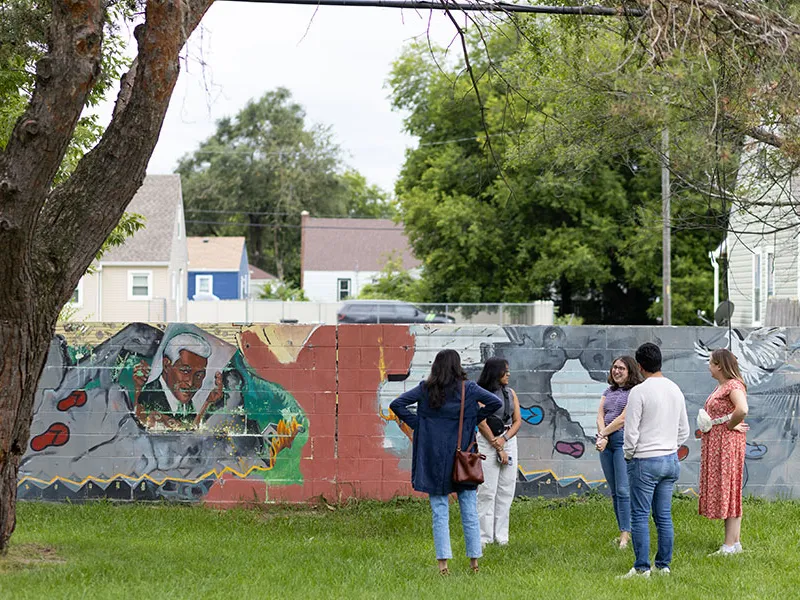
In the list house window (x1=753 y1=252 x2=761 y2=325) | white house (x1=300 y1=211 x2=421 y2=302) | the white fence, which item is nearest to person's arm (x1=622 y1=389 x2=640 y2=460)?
house window (x1=753 y1=252 x2=761 y2=325)

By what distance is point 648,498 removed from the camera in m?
7.18

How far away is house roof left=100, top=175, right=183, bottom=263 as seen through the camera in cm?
3931

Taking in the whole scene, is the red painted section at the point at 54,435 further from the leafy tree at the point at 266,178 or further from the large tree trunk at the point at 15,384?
the leafy tree at the point at 266,178

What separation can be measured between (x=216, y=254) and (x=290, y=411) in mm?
48226

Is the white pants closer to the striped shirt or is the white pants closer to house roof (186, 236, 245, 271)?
the striped shirt

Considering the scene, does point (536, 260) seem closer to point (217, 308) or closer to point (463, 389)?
point (217, 308)

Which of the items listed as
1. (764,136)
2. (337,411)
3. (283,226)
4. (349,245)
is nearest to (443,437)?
(337,411)

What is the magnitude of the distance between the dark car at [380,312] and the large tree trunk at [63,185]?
28157 millimetres

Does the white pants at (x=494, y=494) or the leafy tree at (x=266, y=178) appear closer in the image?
the white pants at (x=494, y=494)

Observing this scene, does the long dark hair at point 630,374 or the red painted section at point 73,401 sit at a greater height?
the long dark hair at point 630,374

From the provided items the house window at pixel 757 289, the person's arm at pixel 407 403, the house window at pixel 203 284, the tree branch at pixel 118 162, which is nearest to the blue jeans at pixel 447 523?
the person's arm at pixel 407 403

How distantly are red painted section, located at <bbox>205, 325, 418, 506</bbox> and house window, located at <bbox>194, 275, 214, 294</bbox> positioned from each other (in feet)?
153

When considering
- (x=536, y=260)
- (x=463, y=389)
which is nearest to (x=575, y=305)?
(x=536, y=260)

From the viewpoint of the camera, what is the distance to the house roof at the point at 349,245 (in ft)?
211
